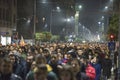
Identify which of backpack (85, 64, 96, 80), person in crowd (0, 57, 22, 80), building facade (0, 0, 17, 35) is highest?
building facade (0, 0, 17, 35)

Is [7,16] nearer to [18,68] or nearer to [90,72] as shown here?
[18,68]

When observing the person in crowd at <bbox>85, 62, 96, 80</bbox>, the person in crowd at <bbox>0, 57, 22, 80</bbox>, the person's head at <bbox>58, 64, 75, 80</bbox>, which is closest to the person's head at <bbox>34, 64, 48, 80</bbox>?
the person's head at <bbox>58, 64, 75, 80</bbox>

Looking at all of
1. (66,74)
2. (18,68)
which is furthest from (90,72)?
(66,74)

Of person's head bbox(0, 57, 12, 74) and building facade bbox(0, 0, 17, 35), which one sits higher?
building facade bbox(0, 0, 17, 35)

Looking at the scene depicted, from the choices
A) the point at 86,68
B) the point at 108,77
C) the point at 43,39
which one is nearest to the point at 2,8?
the point at 43,39

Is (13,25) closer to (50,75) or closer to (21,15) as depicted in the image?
(21,15)

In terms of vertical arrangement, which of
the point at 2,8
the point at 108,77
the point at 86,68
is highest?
the point at 2,8

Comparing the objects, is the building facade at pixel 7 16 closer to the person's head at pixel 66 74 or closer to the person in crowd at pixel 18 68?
the person in crowd at pixel 18 68

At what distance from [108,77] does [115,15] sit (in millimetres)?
15324

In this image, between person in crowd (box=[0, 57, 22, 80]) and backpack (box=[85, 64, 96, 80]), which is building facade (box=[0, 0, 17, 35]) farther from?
person in crowd (box=[0, 57, 22, 80])

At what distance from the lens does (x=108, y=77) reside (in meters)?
21.8

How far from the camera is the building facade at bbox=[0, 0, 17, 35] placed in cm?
5709

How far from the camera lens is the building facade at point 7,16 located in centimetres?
5709

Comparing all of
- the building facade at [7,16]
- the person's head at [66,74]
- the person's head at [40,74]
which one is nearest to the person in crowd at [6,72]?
the person's head at [40,74]
